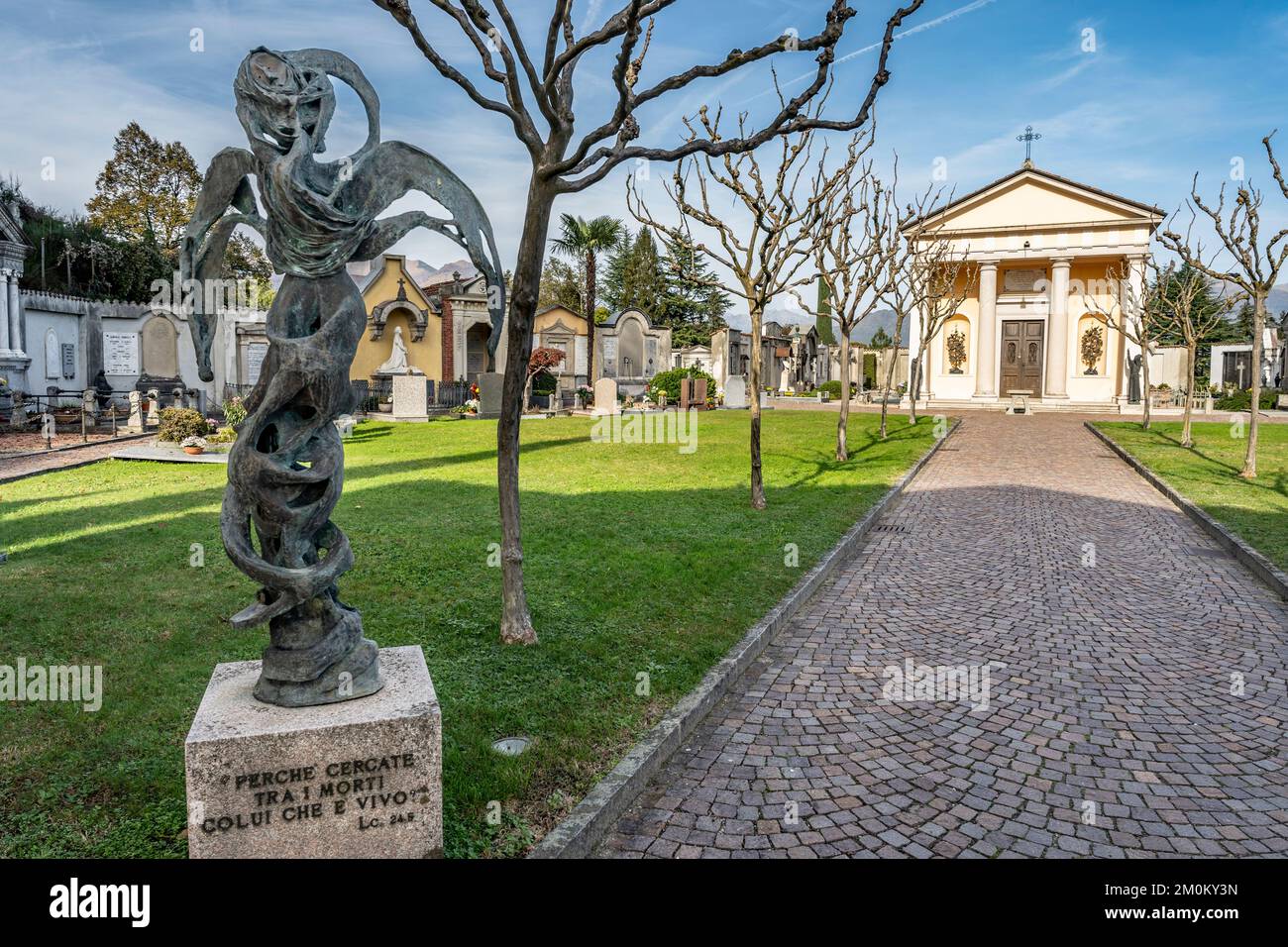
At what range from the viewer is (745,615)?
7691 millimetres

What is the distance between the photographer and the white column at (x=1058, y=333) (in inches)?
1711

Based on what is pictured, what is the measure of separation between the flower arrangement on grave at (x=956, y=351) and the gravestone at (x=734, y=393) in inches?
532

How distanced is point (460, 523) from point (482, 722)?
21.0ft

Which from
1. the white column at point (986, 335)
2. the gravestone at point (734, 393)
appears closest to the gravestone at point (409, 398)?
the gravestone at point (734, 393)

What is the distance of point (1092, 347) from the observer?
44.2 meters

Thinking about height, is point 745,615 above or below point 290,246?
below

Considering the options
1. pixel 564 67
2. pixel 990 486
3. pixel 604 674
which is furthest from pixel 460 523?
pixel 990 486

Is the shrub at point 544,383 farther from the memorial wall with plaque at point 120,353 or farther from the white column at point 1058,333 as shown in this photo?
the white column at point 1058,333

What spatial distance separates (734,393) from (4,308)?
28557 millimetres
